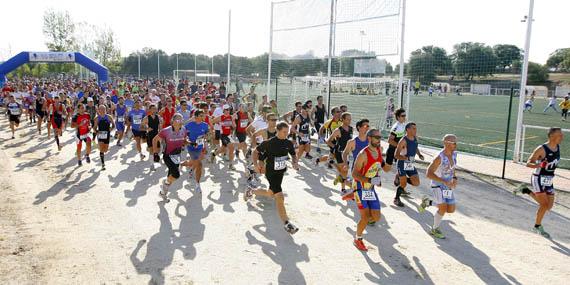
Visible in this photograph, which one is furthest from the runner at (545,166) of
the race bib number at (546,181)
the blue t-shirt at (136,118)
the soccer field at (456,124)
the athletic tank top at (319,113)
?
the blue t-shirt at (136,118)

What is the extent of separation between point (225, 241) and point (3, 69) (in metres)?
30.2

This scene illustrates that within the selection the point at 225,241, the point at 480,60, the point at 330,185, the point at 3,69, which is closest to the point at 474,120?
the point at 480,60

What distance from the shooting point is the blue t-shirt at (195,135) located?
9.26 metres

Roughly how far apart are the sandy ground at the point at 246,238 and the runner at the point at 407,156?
1.70ft

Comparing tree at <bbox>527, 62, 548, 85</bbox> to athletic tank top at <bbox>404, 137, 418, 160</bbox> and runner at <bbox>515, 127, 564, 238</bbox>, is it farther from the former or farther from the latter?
runner at <bbox>515, 127, 564, 238</bbox>

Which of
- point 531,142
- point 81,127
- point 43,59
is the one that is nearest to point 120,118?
point 81,127

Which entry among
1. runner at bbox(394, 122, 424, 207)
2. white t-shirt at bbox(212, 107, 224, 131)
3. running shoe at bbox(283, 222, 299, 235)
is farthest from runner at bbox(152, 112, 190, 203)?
runner at bbox(394, 122, 424, 207)

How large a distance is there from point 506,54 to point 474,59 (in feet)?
10.0

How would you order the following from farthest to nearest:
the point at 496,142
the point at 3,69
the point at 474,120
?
the point at 3,69 → the point at 474,120 → the point at 496,142

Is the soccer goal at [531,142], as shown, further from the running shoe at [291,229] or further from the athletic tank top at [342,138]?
the running shoe at [291,229]

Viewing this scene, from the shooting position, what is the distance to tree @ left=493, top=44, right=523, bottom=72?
1797cm

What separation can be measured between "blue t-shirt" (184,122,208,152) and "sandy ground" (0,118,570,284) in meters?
1.02

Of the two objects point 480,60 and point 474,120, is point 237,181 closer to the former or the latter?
point 480,60

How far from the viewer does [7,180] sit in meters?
10.3
